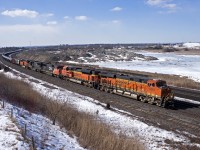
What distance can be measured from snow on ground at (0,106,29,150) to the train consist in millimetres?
17247

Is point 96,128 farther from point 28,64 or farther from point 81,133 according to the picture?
point 28,64

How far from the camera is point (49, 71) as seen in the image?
64312 mm

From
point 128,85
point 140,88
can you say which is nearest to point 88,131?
point 140,88

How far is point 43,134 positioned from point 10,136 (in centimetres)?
203

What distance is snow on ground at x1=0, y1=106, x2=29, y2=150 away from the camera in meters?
12.2

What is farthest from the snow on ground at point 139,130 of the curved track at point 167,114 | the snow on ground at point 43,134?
the snow on ground at point 43,134

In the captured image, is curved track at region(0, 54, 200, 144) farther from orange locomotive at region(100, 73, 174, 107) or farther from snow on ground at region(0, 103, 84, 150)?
snow on ground at region(0, 103, 84, 150)

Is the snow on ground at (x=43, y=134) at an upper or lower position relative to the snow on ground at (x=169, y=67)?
upper

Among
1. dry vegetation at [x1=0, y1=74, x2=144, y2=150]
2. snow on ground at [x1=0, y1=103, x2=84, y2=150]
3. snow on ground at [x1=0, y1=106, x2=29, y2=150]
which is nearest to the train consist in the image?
dry vegetation at [x1=0, y1=74, x2=144, y2=150]

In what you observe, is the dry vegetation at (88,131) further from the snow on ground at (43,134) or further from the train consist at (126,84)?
the train consist at (126,84)

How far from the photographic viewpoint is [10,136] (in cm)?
1330

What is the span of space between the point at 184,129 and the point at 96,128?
6.95 metres

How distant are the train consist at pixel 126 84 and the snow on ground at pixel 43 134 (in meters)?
14.0

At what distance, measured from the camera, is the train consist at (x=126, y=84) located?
30250mm
